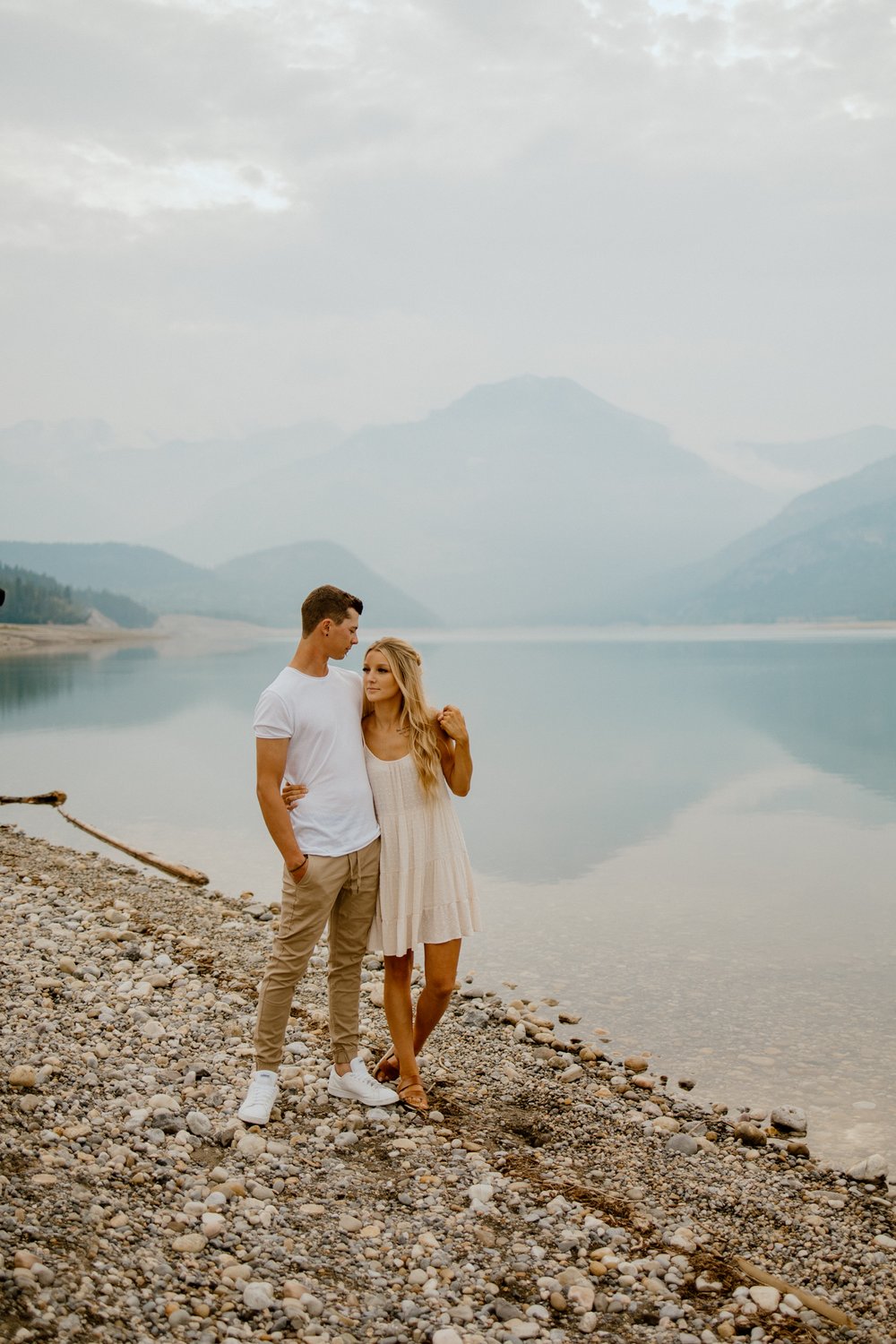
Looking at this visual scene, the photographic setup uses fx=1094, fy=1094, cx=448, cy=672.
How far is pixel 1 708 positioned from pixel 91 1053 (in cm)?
3820

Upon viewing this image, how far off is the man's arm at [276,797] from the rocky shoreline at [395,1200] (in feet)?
4.45

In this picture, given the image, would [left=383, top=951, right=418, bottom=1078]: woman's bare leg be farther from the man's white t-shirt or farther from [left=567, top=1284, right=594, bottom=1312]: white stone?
[left=567, top=1284, right=594, bottom=1312]: white stone

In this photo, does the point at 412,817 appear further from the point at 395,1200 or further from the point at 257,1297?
the point at 257,1297

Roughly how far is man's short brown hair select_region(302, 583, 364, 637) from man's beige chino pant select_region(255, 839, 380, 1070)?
3.86 feet

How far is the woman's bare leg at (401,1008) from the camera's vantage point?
581 centimetres

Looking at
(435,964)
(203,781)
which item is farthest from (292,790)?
(203,781)

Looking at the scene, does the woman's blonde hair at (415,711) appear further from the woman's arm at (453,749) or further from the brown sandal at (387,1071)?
the brown sandal at (387,1071)

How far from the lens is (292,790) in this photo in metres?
5.52

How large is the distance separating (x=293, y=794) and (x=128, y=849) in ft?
32.1

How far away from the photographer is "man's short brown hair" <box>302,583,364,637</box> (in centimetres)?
555

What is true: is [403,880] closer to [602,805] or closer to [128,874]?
[128,874]

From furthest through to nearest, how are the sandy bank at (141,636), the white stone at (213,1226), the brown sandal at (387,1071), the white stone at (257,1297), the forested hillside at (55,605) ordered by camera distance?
the forested hillside at (55,605), the sandy bank at (141,636), the brown sandal at (387,1071), the white stone at (213,1226), the white stone at (257,1297)

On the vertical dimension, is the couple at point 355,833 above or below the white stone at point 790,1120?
above

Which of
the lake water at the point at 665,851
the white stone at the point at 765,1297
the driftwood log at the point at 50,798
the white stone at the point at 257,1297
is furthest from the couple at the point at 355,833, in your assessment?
the driftwood log at the point at 50,798
